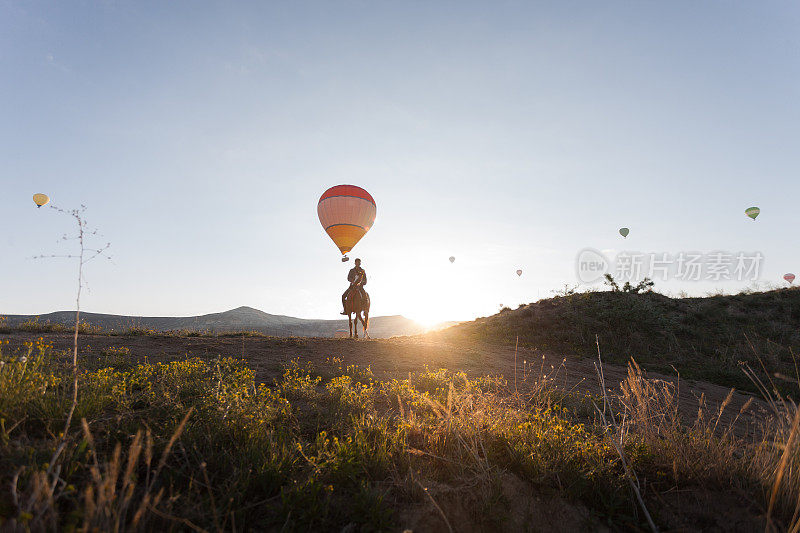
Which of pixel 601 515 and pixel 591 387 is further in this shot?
pixel 591 387

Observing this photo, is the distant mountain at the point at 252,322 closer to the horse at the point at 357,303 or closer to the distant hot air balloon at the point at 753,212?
the horse at the point at 357,303

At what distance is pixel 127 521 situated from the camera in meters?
2.36

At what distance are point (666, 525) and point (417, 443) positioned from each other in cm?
223

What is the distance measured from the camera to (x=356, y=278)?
16.2 meters

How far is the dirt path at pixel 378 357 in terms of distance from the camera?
26.6 ft

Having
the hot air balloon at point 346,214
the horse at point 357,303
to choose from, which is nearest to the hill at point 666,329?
the horse at point 357,303

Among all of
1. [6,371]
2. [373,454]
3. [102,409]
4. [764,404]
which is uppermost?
[6,371]

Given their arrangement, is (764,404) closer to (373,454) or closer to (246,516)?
(373,454)

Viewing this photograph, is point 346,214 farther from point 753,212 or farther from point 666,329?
point 753,212

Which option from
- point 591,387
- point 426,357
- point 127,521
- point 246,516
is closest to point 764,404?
point 591,387

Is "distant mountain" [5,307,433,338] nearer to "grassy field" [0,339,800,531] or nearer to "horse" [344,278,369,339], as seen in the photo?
"horse" [344,278,369,339]

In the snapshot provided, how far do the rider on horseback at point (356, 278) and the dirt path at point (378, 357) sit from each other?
13.7ft

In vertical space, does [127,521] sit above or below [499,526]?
above

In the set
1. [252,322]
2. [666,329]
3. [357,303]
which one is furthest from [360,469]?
[252,322]
